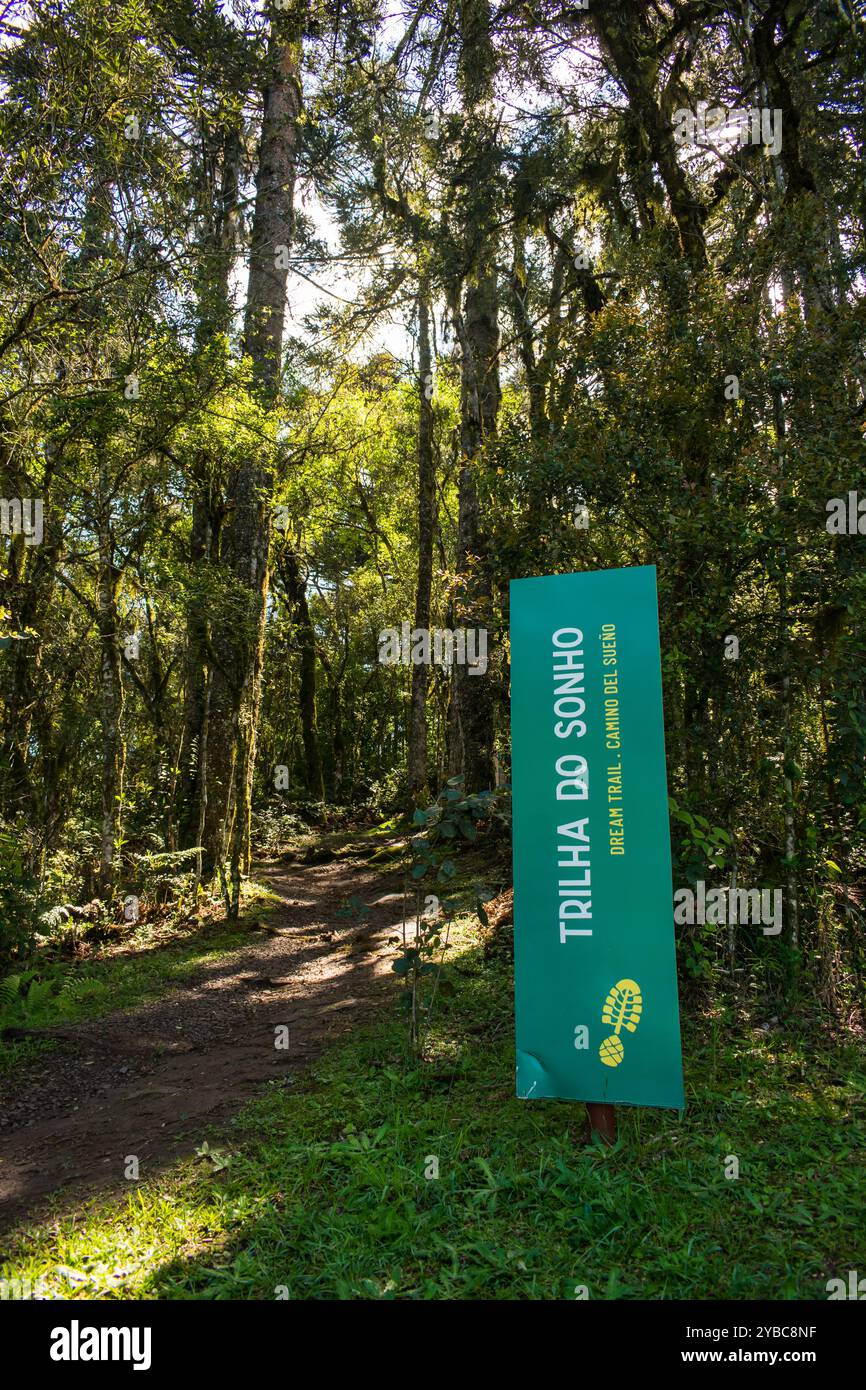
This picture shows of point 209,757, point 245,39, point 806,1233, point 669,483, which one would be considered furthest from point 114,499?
point 806,1233

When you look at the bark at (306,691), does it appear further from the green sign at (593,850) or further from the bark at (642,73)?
the green sign at (593,850)

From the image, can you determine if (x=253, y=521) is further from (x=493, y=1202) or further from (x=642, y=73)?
(x=493, y=1202)

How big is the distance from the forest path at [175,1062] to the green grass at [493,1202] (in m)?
0.38

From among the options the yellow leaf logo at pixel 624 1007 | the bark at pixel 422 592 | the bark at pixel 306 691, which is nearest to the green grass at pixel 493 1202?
the yellow leaf logo at pixel 624 1007

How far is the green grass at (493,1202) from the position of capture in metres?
2.88

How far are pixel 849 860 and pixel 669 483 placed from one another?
286cm

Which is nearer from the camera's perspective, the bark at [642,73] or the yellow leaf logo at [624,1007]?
the yellow leaf logo at [624,1007]

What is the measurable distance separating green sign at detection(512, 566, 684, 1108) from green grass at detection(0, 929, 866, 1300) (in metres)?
0.43

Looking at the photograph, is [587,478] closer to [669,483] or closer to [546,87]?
[669,483]

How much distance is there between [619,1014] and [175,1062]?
3384 mm

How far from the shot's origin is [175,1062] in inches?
214

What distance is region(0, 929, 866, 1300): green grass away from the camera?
288 cm

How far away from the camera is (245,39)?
317 inches

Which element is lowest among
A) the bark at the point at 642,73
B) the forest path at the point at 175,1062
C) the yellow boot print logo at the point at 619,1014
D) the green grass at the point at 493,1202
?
the forest path at the point at 175,1062
